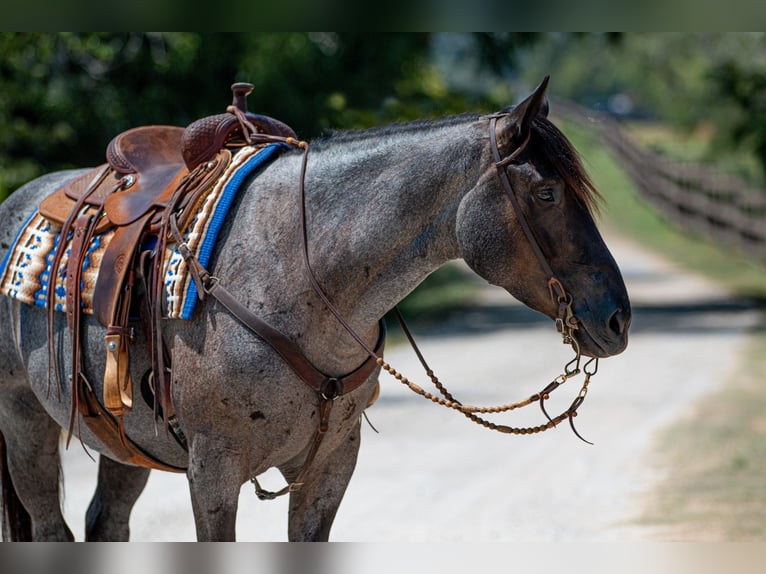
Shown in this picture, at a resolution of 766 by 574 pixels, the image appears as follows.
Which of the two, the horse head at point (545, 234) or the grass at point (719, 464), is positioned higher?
the horse head at point (545, 234)

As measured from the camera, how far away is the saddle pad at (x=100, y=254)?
3168mm

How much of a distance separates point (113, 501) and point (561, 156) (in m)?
2.45

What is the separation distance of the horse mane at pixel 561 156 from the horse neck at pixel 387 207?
0.16 meters

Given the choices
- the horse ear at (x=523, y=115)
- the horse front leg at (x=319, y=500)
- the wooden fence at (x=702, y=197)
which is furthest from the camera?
the wooden fence at (x=702, y=197)

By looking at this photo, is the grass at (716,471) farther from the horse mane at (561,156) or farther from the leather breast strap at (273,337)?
the horse mane at (561,156)

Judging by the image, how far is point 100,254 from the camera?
11.5 ft

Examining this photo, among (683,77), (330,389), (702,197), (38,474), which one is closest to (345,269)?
(330,389)

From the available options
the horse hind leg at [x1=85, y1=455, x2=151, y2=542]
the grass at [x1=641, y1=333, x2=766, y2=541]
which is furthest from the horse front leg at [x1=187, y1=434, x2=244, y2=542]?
the grass at [x1=641, y1=333, x2=766, y2=541]

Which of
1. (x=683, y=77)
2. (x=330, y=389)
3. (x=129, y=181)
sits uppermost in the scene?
(x=129, y=181)

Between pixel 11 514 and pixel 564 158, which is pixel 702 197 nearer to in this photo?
pixel 11 514

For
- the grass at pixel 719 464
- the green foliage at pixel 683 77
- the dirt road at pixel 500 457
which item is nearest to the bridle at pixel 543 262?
the grass at pixel 719 464

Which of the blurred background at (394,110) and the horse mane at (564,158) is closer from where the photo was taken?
the horse mane at (564,158)
